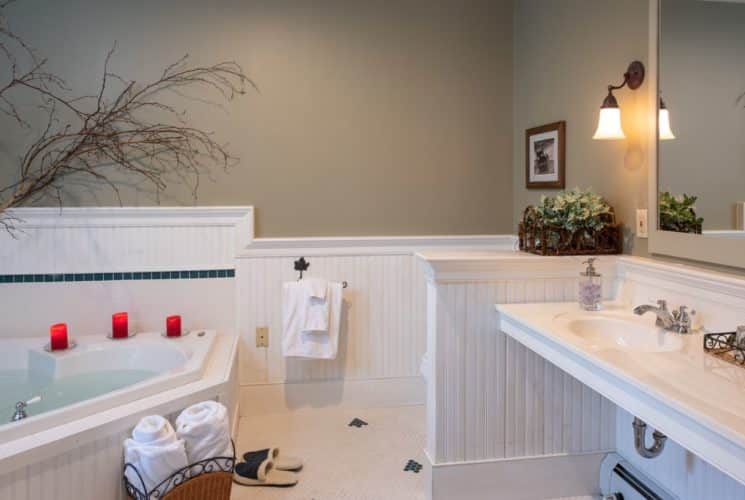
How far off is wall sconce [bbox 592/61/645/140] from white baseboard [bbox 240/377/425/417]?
5.54 feet

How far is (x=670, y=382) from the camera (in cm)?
132

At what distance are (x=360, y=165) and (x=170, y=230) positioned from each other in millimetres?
1068

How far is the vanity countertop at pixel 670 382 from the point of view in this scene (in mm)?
1120

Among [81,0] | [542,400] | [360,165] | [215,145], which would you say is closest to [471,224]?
[360,165]

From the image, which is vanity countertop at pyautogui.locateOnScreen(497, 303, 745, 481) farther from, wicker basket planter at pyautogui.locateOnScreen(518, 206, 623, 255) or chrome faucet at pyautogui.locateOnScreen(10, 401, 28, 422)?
chrome faucet at pyautogui.locateOnScreen(10, 401, 28, 422)

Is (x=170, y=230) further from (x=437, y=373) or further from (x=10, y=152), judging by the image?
(x=437, y=373)

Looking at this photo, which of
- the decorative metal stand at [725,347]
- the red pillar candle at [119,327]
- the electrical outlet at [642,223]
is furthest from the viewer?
the red pillar candle at [119,327]

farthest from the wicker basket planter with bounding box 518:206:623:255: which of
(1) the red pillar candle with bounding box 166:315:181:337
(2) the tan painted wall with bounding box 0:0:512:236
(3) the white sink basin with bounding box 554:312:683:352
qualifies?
(1) the red pillar candle with bounding box 166:315:181:337

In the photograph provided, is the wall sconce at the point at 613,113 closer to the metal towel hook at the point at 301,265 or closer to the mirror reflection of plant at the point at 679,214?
the mirror reflection of plant at the point at 679,214

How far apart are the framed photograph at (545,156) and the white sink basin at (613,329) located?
94cm

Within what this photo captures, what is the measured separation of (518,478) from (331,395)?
4.00 feet

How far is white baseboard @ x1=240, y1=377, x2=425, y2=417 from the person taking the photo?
310cm

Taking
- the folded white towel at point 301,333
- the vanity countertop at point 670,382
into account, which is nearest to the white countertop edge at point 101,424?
the folded white towel at point 301,333

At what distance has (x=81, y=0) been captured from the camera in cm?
287
